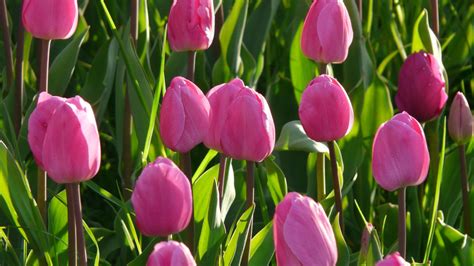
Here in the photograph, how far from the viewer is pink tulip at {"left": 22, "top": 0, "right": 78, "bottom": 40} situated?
1368mm

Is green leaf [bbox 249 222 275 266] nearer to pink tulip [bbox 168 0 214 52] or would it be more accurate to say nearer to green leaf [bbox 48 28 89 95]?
pink tulip [bbox 168 0 214 52]

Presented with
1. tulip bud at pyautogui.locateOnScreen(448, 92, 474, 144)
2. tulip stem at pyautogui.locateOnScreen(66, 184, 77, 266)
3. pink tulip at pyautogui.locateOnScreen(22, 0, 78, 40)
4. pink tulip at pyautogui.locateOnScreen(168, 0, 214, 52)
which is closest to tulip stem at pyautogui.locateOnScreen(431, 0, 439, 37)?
Result: tulip bud at pyautogui.locateOnScreen(448, 92, 474, 144)

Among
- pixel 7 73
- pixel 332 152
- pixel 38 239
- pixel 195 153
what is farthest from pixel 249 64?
pixel 38 239

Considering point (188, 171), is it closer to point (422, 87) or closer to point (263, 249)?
point (263, 249)

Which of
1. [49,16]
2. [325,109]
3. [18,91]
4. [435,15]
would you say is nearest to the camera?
[325,109]

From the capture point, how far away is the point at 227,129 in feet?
3.67

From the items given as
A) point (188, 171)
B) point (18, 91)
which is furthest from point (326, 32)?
point (18, 91)

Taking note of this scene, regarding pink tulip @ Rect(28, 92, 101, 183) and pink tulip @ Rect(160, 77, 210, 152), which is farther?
pink tulip @ Rect(160, 77, 210, 152)

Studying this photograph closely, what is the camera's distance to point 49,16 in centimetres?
137

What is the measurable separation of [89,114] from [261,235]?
1.07 ft

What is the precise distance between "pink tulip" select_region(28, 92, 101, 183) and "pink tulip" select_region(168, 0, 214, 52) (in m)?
0.36

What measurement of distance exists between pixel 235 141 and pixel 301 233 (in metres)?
0.22

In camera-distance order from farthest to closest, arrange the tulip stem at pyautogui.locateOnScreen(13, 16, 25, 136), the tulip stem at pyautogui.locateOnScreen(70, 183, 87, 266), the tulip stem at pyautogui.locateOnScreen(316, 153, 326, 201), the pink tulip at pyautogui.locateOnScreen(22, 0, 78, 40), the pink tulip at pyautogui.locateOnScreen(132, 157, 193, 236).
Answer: the tulip stem at pyautogui.locateOnScreen(13, 16, 25, 136)
the tulip stem at pyautogui.locateOnScreen(316, 153, 326, 201)
the pink tulip at pyautogui.locateOnScreen(22, 0, 78, 40)
the tulip stem at pyautogui.locateOnScreen(70, 183, 87, 266)
the pink tulip at pyautogui.locateOnScreen(132, 157, 193, 236)

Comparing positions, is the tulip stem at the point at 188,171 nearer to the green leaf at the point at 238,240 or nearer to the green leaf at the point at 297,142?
the green leaf at the point at 238,240
